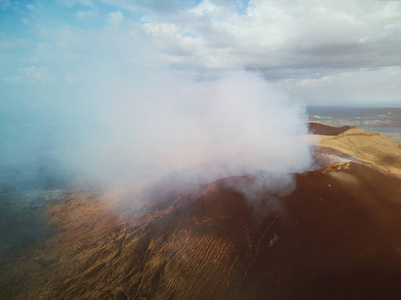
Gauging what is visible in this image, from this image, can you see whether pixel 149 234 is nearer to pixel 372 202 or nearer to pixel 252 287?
pixel 252 287

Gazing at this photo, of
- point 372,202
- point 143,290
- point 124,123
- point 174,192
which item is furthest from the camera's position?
point 124,123

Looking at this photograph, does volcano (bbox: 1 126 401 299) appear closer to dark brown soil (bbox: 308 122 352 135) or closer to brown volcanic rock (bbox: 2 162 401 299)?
brown volcanic rock (bbox: 2 162 401 299)

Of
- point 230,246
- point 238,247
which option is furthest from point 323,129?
point 230,246

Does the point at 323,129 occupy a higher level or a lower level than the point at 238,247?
higher

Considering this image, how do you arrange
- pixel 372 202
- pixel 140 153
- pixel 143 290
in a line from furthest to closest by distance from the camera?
pixel 140 153, pixel 372 202, pixel 143 290

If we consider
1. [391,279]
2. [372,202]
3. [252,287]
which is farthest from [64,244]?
[372,202]

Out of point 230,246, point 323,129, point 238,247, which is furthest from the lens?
point 323,129

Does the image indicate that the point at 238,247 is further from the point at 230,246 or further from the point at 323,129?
the point at 323,129

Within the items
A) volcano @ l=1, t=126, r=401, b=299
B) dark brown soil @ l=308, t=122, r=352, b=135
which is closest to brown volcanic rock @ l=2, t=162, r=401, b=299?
volcano @ l=1, t=126, r=401, b=299
